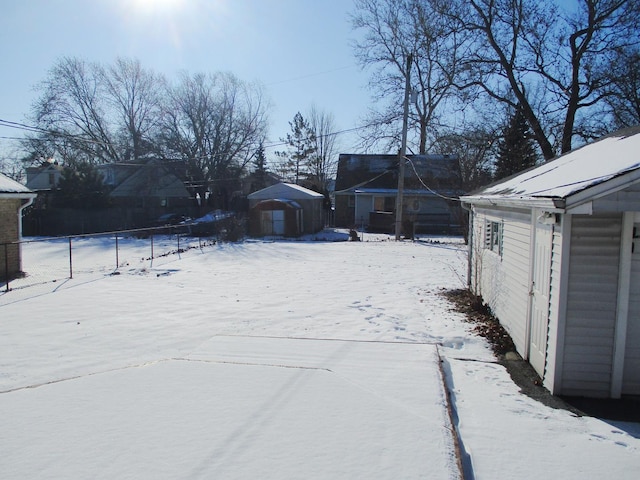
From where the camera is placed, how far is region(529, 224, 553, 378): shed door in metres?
5.30

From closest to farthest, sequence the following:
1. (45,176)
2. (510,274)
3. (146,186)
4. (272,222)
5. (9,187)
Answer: (510,274) < (9,187) < (272,222) < (146,186) < (45,176)

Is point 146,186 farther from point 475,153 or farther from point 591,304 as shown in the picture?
point 591,304

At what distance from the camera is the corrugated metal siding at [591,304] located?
478cm

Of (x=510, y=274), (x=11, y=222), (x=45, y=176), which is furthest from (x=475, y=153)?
(x=45, y=176)

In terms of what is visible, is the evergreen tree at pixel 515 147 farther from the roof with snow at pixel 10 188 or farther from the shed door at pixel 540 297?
the roof with snow at pixel 10 188

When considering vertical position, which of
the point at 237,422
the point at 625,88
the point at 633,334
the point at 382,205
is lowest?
the point at 237,422

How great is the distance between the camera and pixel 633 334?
486cm

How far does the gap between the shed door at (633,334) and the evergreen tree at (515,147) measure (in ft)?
75.7

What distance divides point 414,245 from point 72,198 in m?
27.3

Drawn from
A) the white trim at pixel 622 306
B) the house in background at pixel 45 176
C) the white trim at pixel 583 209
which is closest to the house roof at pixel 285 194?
the house in background at pixel 45 176

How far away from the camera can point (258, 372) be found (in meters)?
5.29

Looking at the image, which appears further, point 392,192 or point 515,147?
point 392,192

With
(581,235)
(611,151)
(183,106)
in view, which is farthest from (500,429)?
(183,106)

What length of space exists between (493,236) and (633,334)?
13.8 ft
